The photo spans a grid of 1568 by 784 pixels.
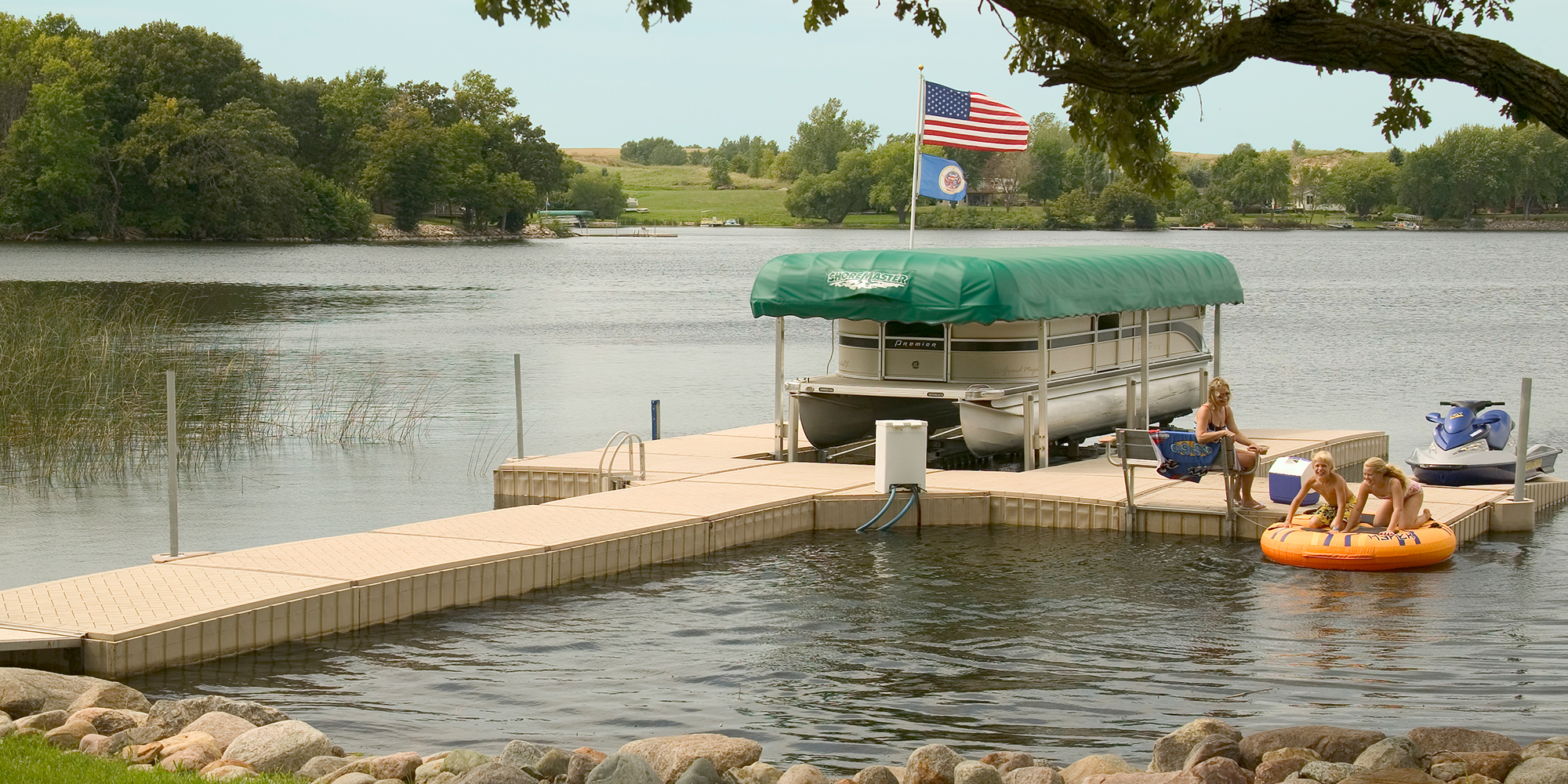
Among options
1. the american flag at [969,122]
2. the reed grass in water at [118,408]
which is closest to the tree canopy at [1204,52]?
the american flag at [969,122]

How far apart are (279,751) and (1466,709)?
7.47 meters

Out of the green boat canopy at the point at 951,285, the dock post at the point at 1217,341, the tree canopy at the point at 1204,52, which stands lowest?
the dock post at the point at 1217,341

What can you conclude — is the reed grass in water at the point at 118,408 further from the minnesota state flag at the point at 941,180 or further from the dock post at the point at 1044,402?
the dock post at the point at 1044,402

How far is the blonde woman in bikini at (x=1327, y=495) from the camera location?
14.6 metres

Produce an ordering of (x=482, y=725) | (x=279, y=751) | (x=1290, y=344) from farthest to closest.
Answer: (x=1290, y=344)
(x=482, y=725)
(x=279, y=751)

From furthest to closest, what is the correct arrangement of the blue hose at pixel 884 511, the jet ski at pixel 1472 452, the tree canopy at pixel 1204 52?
1. the jet ski at pixel 1472 452
2. the blue hose at pixel 884 511
3. the tree canopy at pixel 1204 52

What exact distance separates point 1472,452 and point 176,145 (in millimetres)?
111977

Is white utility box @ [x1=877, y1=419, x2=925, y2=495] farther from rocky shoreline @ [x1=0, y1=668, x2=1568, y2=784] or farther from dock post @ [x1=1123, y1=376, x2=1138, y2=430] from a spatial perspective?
rocky shoreline @ [x1=0, y1=668, x2=1568, y2=784]

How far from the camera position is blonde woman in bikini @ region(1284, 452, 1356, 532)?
14613 millimetres

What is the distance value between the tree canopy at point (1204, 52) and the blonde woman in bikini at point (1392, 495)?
5.53 m

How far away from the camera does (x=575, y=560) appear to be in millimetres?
14078

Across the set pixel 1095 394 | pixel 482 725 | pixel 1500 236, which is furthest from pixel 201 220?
pixel 1500 236

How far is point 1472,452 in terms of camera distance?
19.5m

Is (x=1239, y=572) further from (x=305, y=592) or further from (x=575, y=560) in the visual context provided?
(x=305, y=592)
